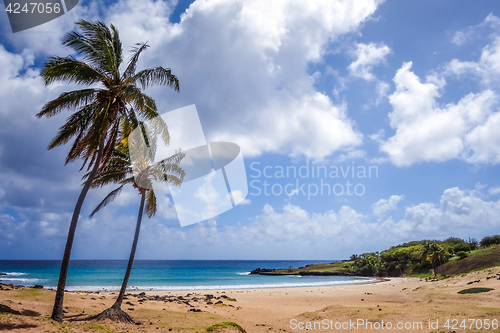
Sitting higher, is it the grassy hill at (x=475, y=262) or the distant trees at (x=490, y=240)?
the distant trees at (x=490, y=240)

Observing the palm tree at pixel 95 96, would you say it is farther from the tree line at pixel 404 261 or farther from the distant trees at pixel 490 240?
the distant trees at pixel 490 240

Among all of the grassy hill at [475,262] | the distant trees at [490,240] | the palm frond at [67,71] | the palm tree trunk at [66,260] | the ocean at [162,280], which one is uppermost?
the palm frond at [67,71]

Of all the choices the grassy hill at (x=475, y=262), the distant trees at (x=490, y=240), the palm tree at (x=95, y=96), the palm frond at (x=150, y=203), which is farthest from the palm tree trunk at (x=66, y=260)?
the distant trees at (x=490, y=240)

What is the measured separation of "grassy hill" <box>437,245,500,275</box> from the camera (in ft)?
145

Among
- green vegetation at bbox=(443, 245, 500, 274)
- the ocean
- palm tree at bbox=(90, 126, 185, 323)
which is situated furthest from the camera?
green vegetation at bbox=(443, 245, 500, 274)

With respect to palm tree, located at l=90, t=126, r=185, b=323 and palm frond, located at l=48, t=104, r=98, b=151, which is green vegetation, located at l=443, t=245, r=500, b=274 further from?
palm frond, located at l=48, t=104, r=98, b=151

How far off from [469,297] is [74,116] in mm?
20567

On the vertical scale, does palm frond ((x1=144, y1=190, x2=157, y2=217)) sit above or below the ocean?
above

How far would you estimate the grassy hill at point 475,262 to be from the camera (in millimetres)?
44159

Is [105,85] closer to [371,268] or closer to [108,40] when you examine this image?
[108,40]

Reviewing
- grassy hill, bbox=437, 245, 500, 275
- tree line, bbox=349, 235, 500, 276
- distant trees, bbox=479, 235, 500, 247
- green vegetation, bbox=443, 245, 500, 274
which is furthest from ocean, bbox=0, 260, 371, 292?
distant trees, bbox=479, 235, 500, 247

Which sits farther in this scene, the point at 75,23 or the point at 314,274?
the point at 314,274

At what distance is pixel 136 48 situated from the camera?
11617 millimetres

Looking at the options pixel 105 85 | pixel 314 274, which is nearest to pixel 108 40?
pixel 105 85
